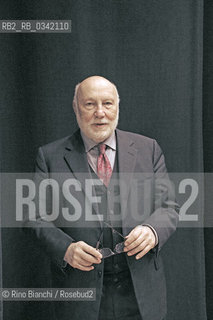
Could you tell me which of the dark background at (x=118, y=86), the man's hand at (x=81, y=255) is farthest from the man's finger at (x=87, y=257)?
the dark background at (x=118, y=86)

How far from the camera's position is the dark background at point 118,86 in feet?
4.56

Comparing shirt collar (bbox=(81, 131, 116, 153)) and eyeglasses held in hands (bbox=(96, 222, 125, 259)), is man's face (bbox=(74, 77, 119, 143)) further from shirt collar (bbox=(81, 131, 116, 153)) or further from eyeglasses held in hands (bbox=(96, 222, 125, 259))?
eyeglasses held in hands (bbox=(96, 222, 125, 259))

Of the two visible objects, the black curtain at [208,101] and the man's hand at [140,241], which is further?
the black curtain at [208,101]

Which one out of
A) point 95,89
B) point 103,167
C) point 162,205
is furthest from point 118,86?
point 162,205

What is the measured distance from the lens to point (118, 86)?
1425 mm

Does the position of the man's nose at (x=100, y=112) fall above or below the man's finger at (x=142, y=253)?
above

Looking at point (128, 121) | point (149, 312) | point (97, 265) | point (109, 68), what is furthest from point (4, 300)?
point (109, 68)

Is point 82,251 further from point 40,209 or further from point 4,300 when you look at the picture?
point 4,300

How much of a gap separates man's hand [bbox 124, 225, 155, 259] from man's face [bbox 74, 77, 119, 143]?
12.1 inches

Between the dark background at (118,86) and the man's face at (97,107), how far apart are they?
0.17 meters

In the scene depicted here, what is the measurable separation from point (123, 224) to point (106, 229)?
0.06 metres

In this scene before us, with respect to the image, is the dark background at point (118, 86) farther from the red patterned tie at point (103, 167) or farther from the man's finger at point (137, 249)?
the man's finger at point (137, 249)

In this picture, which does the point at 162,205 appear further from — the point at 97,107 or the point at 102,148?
the point at 97,107

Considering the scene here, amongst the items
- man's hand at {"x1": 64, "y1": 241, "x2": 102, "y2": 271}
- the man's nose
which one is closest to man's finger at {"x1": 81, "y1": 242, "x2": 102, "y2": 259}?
man's hand at {"x1": 64, "y1": 241, "x2": 102, "y2": 271}
